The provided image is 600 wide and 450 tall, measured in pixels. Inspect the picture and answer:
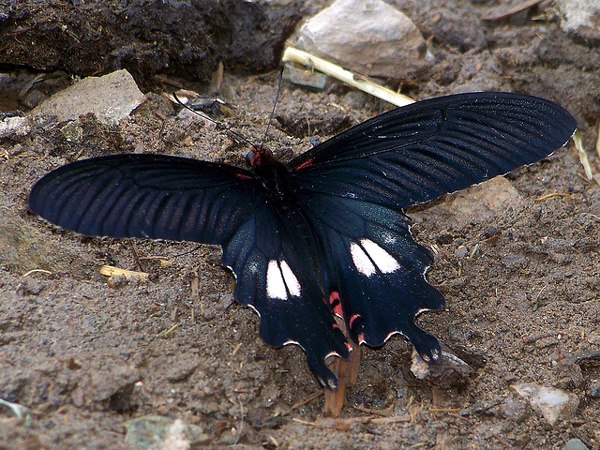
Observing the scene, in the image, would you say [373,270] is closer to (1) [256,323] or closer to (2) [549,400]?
(1) [256,323]

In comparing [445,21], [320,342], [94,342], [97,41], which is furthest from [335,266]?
[445,21]

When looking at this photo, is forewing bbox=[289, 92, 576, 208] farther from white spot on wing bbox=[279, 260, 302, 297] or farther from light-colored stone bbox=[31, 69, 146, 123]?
light-colored stone bbox=[31, 69, 146, 123]

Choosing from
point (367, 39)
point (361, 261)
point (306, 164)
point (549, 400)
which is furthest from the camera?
point (367, 39)

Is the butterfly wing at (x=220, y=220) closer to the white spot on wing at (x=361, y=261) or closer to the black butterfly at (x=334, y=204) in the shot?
the black butterfly at (x=334, y=204)

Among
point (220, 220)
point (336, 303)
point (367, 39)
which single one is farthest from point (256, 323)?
point (367, 39)

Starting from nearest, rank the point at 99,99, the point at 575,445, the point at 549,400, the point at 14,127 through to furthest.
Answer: the point at 575,445 → the point at 549,400 → the point at 14,127 → the point at 99,99

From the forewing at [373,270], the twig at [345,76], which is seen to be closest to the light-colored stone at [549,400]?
the forewing at [373,270]
